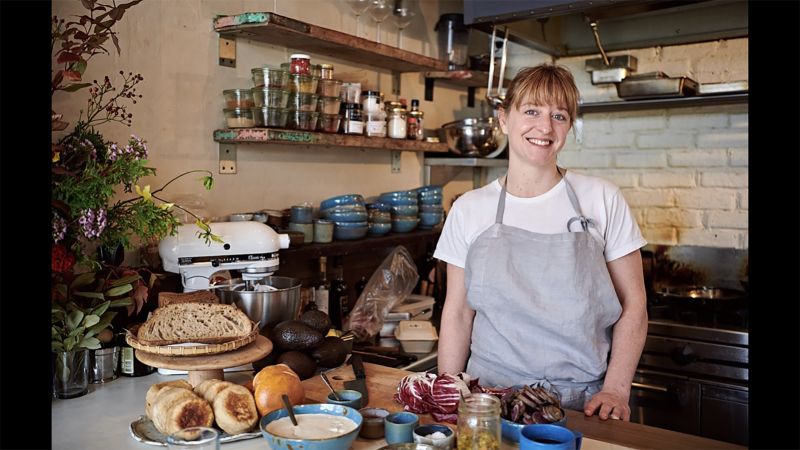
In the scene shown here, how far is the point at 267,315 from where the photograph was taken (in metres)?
2.33

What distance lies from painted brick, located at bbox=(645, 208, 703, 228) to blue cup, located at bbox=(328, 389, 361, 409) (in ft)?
8.61

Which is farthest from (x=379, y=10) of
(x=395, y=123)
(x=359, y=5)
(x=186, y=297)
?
(x=186, y=297)

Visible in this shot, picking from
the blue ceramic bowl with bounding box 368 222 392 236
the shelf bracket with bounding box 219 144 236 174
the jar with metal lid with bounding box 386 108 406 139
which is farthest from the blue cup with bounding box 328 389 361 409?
the jar with metal lid with bounding box 386 108 406 139

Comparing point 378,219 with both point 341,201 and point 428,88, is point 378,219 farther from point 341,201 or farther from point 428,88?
point 428,88

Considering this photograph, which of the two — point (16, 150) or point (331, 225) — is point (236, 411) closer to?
point (16, 150)

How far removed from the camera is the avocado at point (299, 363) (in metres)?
2.12

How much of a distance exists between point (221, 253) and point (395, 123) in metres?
1.31

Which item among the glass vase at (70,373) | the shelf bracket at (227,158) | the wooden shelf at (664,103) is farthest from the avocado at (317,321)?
the wooden shelf at (664,103)

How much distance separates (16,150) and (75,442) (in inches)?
34.8

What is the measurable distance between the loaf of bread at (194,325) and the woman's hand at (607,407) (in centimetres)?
94

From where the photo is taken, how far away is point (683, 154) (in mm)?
3873

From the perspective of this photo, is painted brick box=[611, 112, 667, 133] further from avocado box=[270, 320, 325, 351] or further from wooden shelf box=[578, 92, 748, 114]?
avocado box=[270, 320, 325, 351]

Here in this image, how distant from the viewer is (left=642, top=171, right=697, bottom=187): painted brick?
3.86 meters

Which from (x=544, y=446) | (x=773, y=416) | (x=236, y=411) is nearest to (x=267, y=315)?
(x=236, y=411)
